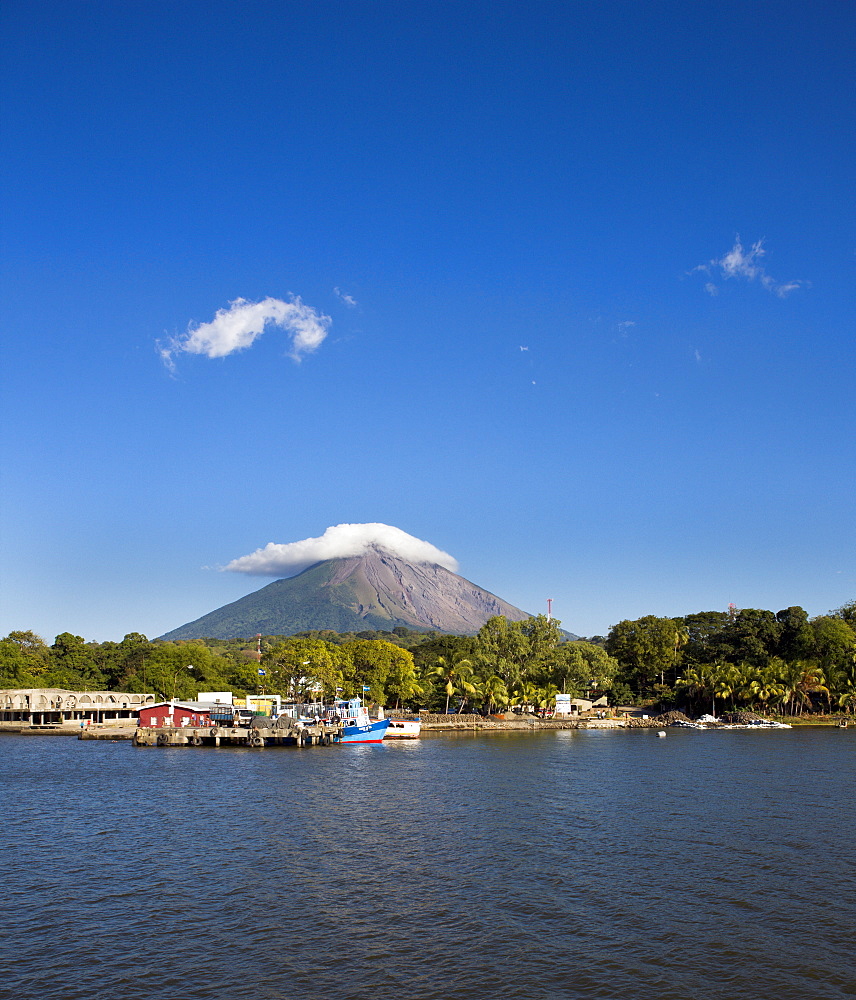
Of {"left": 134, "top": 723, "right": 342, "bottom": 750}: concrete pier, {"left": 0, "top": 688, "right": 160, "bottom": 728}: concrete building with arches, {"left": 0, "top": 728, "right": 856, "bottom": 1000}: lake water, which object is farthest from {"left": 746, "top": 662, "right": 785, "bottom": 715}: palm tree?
{"left": 0, "top": 688, "right": 160, "bottom": 728}: concrete building with arches

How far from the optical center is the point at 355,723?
74.9m

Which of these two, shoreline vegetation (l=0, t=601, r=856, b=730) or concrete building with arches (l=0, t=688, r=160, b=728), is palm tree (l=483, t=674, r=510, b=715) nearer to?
shoreline vegetation (l=0, t=601, r=856, b=730)

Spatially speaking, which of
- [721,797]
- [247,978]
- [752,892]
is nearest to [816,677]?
[721,797]

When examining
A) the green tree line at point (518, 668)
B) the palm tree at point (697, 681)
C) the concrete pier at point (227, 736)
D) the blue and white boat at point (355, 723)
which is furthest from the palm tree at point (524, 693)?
the concrete pier at point (227, 736)

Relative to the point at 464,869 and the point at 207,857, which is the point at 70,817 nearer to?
the point at 207,857

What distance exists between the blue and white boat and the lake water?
81.1 feet

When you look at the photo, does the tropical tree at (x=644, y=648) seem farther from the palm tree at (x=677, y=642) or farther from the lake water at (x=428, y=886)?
the lake water at (x=428, y=886)

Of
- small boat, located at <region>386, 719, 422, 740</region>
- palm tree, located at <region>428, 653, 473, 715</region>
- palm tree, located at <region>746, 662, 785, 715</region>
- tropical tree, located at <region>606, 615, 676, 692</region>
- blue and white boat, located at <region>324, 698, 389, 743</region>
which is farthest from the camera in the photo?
tropical tree, located at <region>606, 615, 676, 692</region>

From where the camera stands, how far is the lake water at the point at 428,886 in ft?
61.5

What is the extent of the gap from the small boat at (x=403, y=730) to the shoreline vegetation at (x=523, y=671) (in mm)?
10328

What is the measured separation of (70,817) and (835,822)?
3661 centimetres

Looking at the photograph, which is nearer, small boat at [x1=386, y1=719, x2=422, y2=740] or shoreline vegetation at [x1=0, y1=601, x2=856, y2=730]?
small boat at [x1=386, y1=719, x2=422, y2=740]

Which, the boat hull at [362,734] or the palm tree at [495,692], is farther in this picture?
the palm tree at [495,692]

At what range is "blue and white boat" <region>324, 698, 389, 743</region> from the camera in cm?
7338
